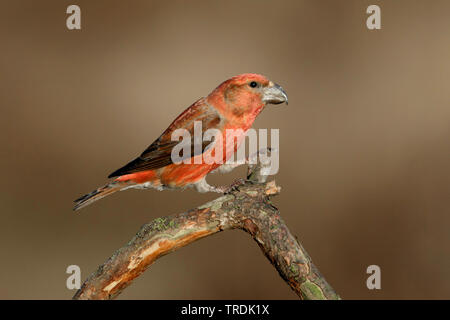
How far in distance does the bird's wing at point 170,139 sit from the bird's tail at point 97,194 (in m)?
0.24

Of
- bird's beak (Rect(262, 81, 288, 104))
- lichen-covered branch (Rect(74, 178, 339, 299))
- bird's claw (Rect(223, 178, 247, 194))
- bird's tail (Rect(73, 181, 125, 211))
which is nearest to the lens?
lichen-covered branch (Rect(74, 178, 339, 299))

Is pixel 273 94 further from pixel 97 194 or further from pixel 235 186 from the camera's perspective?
pixel 97 194

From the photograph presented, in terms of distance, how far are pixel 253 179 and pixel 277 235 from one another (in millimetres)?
600

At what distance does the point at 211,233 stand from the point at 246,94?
1.13 metres

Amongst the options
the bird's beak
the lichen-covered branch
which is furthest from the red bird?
the lichen-covered branch

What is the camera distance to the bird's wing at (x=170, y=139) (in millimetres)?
3598

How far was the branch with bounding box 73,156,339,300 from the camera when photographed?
3.02 m

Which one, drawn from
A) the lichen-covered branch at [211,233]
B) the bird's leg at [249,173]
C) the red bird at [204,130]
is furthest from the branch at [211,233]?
the red bird at [204,130]

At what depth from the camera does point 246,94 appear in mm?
3664

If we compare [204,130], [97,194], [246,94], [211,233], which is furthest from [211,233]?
[246,94]

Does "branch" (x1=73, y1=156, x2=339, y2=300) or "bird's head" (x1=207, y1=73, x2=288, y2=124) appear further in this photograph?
"bird's head" (x1=207, y1=73, x2=288, y2=124)

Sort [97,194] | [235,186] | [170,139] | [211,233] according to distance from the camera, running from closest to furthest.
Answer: [211,233]
[235,186]
[97,194]
[170,139]

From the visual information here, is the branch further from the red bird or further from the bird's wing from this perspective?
the bird's wing

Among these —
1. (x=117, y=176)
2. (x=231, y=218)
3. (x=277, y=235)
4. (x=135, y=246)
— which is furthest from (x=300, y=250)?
(x=117, y=176)
